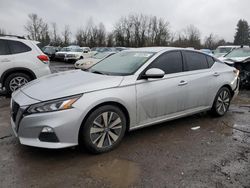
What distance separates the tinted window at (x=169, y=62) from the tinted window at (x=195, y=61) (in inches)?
7.9

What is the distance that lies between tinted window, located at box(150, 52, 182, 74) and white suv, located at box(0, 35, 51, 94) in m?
3.99

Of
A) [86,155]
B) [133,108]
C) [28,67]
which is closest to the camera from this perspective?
[86,155]

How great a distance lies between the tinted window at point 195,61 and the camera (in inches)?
163

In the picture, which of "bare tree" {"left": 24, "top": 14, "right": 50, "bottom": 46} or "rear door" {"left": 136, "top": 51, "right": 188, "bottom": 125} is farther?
"bare tree" {"left": 24, "top": 14, "right": 50, "bottom": 46}

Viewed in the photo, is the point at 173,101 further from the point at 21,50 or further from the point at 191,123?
the point at 21,50

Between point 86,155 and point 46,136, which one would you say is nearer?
point 46,136

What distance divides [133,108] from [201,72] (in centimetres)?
177

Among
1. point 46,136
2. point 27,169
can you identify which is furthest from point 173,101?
point 27,169

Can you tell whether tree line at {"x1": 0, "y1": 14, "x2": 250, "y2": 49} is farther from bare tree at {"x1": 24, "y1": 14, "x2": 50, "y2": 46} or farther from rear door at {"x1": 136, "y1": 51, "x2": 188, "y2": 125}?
rear door at {"x1": 136, "y1": 51, "x2": 188, "y2": 125}

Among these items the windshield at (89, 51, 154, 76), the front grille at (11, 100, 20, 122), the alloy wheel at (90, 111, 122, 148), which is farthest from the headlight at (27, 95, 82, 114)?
the windshield at (89, 51, 154, 76)

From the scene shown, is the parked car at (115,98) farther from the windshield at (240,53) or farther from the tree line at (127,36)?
the tree line at (127,36)

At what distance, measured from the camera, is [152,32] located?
164ft

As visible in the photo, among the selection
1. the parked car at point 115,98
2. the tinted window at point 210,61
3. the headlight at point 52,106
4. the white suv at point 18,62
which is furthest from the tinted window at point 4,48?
the tinted window at point 210,61

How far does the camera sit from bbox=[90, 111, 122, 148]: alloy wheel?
298 cm
